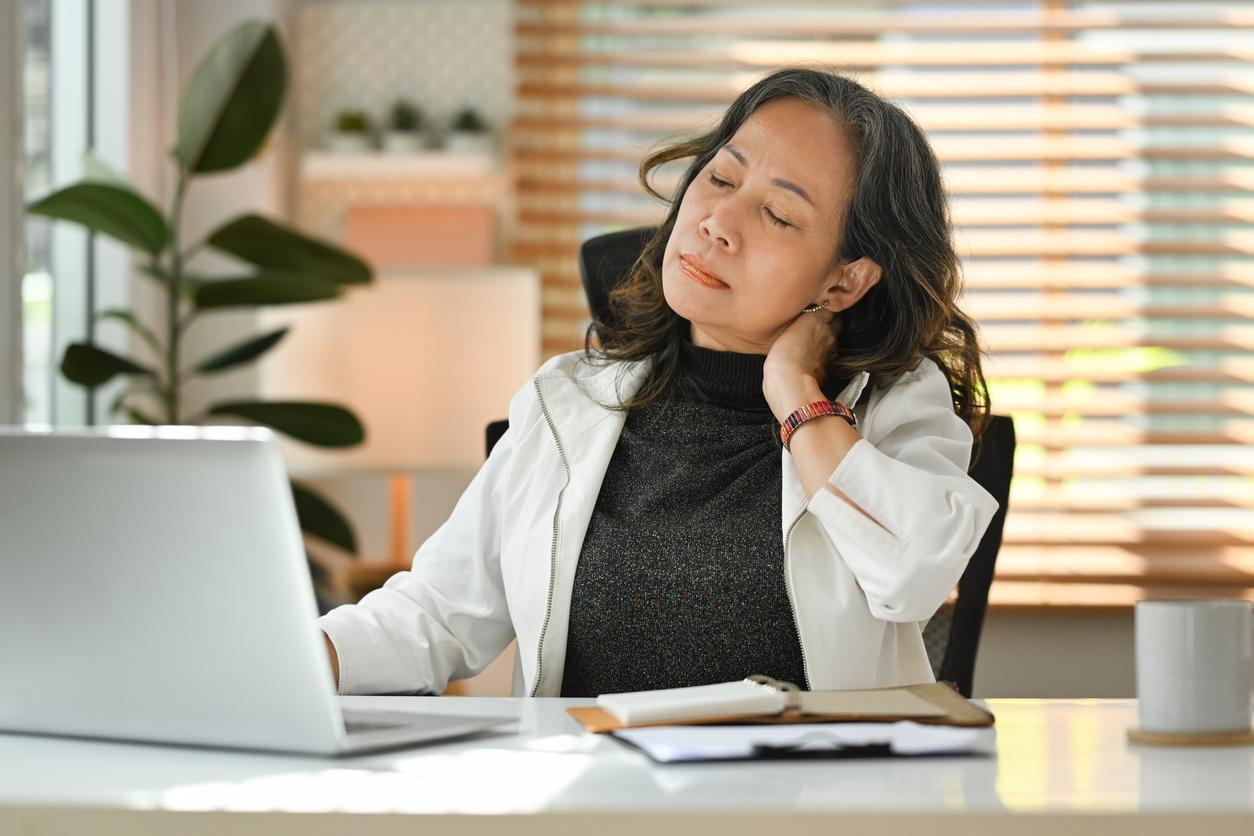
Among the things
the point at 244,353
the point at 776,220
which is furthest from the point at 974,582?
the point at 244,353

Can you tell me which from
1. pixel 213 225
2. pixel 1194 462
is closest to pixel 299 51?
pixel 213 225

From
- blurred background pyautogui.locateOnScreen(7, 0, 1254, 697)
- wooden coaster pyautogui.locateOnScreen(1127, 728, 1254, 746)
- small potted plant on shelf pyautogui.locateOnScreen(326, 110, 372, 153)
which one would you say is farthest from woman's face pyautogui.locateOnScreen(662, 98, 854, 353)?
small potted plant on shelf pyautogui.locateOnScreen(326, 110, 372, 153)

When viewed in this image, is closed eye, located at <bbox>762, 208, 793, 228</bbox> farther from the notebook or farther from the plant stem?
the plant stem

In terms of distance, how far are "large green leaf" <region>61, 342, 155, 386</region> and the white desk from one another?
1.94 metres

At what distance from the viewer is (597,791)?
79 centimetres

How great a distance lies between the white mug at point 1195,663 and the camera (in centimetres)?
94

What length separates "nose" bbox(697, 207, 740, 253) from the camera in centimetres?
150

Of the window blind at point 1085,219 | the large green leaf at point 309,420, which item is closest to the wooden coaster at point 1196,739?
the large green leaf at point 309,420

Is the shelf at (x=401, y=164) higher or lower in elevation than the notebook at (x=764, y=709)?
higher

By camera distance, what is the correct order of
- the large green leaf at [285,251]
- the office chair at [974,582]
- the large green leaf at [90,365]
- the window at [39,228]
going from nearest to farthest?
1. the office chair at [974,582]
2. the large green leaf at [90,365]
3. the large green leaf at [285,251]
4. the window at [39,228]

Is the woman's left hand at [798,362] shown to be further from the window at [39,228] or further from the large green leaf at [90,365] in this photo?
the window at [39,228]

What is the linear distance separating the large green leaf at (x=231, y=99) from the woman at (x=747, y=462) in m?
1.46

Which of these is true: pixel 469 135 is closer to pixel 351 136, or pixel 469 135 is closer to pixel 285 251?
pixel 351 136

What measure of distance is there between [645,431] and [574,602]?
223 mm
